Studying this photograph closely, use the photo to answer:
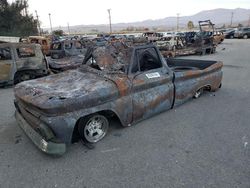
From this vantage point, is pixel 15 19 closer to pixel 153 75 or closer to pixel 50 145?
pixel 153 75

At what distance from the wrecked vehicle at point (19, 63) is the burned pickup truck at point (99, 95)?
14.0 feet

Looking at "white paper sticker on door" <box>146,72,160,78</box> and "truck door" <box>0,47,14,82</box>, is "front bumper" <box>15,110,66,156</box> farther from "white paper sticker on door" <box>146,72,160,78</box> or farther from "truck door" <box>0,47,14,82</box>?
"truck door" <box>0,47,14,82</box>

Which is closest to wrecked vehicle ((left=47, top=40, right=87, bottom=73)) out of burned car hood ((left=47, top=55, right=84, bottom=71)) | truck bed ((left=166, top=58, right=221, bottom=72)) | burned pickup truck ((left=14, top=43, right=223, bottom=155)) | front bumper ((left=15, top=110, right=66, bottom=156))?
burned car hood ((left=47, top=55, right=84, bottom=71))

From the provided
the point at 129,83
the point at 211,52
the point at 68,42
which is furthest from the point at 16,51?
the point at 211,52

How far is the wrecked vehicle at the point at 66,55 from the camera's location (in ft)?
30.3

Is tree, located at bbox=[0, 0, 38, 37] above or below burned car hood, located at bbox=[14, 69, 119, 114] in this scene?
above

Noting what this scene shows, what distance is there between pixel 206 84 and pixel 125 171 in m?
3.77

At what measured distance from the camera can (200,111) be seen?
5.18 meters

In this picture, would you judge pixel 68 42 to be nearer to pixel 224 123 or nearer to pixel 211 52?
pixel 224 123

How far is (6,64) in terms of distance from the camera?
785cm

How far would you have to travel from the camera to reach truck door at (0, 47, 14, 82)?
7.83m

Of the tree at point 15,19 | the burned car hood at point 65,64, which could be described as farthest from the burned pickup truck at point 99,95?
the tree at point 15,19

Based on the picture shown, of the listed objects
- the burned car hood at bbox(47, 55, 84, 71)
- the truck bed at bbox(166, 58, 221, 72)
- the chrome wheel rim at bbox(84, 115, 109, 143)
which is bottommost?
the chrome wheel rim at bbox(84, 115, 109, 143)

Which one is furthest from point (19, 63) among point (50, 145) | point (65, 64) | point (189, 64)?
point (189, 64)
